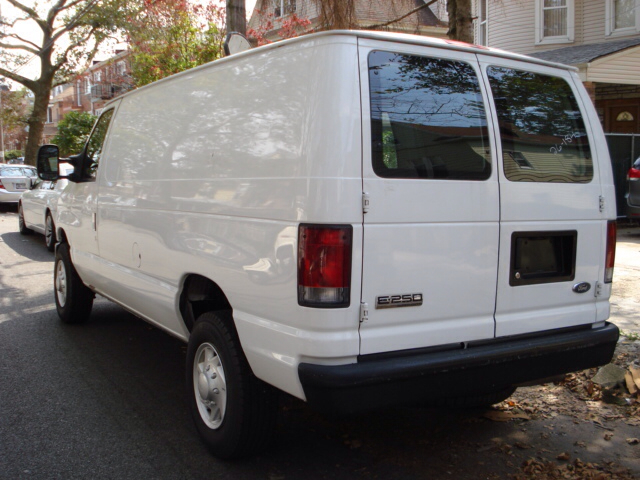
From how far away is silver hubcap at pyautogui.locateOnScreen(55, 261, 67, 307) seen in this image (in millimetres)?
6688

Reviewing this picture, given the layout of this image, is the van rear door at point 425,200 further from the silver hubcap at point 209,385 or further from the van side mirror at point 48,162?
the van side mirror at point 48,162

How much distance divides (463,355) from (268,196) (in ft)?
4.06

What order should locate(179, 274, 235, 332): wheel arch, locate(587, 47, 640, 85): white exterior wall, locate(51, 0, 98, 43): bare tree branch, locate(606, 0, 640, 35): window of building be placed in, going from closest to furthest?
locate(179, 274, 235, 332): wheel arch
locate(587, 47, 640, 85): white exterior wall
locate(606, 0, 640, 35): window of building
locate(51, 0, 98, 43): bare tree branch

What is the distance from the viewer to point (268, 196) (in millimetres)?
3240

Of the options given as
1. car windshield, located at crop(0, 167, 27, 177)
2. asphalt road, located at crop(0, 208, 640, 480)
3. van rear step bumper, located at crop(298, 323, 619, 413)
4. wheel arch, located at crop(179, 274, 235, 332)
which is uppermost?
car windshield, located at crop(0, 167, 27, 177)

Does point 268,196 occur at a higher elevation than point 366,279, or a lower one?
higher

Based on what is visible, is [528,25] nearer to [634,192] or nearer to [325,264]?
[634,192]

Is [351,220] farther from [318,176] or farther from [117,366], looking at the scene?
[117,366]

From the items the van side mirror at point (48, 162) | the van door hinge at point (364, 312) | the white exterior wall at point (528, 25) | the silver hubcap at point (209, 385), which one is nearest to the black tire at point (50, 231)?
the van side mirror at point (48, 162)

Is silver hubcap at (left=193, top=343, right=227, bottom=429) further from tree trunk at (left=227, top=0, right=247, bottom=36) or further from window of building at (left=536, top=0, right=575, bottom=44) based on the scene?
window of building at (left=536, top=0, right=575, bottom=44)

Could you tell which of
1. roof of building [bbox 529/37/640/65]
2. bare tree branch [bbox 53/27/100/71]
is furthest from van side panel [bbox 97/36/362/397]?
bare tree branch [bbox 53/27/100/71]

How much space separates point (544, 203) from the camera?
3.57 meters

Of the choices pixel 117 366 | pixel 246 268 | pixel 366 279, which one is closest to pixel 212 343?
pixel 246 268

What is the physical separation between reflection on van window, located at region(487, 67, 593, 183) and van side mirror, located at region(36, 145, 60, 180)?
419 centimetres
